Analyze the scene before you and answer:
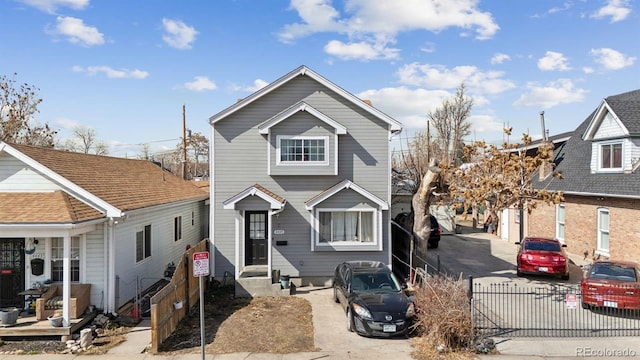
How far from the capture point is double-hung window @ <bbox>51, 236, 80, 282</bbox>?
41.4 ft

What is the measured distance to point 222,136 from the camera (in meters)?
16.4

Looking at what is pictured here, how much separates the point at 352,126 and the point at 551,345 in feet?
33.6

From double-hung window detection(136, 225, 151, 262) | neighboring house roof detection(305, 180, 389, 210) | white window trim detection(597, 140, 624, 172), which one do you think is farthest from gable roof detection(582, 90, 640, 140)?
double-hung window detection(136, 225, 151, 262)

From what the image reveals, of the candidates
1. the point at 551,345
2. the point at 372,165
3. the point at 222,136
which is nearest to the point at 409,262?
the point at 372,165

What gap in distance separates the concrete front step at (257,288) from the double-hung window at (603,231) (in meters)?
14.5

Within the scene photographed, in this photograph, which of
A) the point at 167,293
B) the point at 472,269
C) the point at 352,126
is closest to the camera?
the point at 167,293

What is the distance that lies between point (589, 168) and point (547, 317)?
11.3 m

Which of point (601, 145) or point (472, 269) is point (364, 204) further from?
point (601, 145)

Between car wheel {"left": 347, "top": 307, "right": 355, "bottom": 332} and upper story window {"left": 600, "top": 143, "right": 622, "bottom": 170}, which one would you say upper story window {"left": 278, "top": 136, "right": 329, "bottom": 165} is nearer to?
car wheel {"left": 347, "top": 307, "right": 355, "bottom": 332}

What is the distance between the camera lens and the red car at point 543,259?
53.4 feet

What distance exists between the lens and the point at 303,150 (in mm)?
16469

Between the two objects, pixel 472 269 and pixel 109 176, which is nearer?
pixel 109 176

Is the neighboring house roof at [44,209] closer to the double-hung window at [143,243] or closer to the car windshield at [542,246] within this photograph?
the double-hung window at [143,243]

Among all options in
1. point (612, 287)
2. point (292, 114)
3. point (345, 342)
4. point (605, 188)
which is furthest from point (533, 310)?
point (292, 114)
